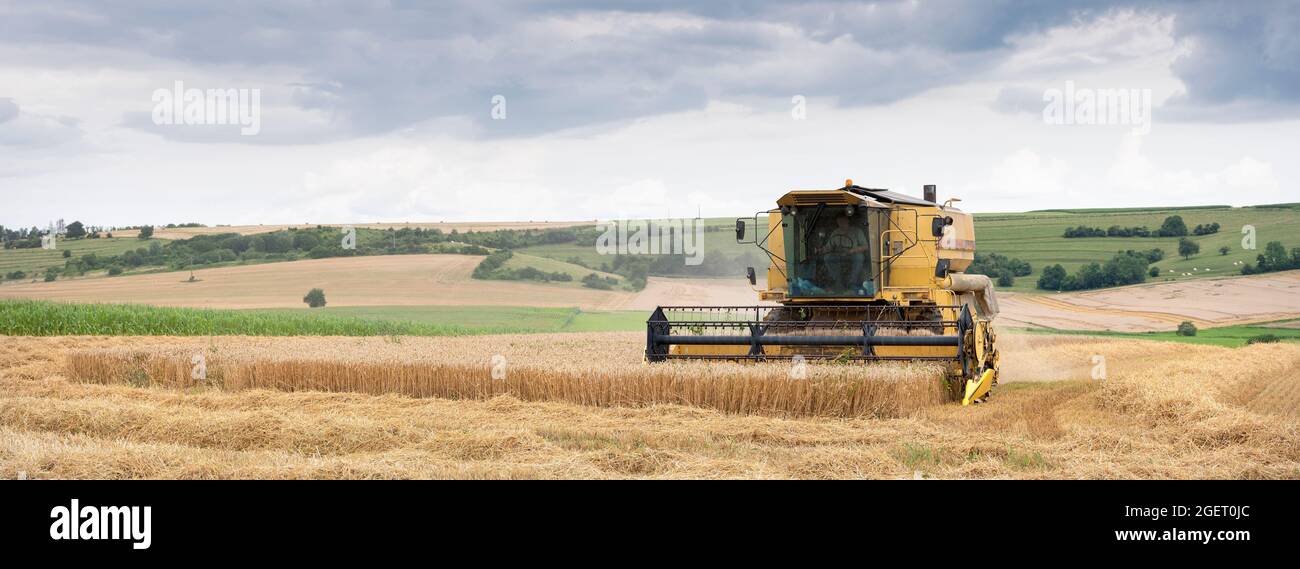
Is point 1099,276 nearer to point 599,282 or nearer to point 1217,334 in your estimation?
point 1217,334

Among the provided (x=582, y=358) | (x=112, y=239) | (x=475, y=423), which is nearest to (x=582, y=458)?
(x=475, y=423)

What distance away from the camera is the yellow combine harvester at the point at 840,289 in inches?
503

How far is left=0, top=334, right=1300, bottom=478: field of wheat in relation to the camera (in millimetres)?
7734

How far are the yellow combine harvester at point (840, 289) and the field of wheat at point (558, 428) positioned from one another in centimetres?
88

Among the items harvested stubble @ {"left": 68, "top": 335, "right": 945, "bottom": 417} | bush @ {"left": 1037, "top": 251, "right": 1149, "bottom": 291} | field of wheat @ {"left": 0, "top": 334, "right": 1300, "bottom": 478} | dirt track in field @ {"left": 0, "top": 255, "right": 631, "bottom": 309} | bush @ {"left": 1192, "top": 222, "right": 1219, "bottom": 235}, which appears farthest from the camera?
bush @ {"left": 1192, "top": 222, "right": 1219, "bottom": 235}

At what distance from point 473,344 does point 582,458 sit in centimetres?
801

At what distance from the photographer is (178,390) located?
45.1 feet

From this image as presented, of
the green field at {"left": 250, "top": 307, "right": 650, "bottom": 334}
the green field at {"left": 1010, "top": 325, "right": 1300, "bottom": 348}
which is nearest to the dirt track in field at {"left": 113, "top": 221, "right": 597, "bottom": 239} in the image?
the green field at {"left": 250, "top": 307, "right": 650, "bottom": 334}

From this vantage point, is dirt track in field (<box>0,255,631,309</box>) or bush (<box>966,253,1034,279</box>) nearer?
bush (<box>966,253,1034,279</box>)

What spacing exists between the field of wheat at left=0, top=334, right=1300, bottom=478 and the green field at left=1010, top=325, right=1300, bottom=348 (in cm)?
1477

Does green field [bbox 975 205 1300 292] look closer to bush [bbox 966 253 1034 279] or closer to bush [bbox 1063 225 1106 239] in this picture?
bush [bbox 966 253 1034 279]

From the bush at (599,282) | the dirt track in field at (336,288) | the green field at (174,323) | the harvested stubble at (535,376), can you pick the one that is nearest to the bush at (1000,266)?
the dirt track in field at (336,288)
